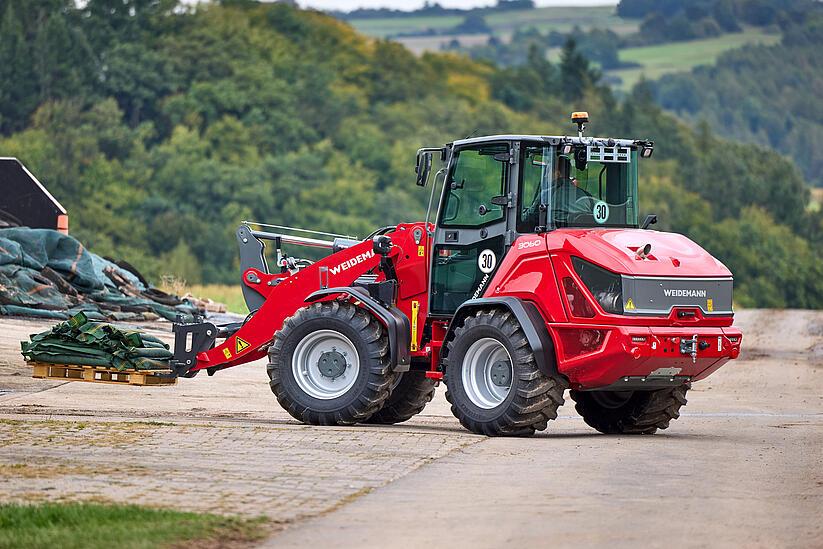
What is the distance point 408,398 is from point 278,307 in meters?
1.87

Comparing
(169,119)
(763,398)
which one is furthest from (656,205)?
(763,398)

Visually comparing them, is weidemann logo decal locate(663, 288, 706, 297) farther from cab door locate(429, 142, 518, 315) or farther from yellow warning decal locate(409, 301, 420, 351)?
yellow warning decal locate(409, 301, 420, 351)

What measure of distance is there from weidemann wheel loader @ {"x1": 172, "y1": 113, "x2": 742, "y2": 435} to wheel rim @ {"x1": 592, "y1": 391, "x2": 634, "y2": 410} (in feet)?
0.06

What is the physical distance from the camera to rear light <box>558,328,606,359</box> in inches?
655

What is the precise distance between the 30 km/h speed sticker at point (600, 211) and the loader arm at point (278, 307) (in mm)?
2707

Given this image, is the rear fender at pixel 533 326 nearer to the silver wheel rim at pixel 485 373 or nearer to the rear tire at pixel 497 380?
the rear tire at pixel 497 380

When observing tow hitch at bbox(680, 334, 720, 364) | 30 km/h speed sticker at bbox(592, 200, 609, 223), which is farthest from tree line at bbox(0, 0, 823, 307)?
tow hitch at bbox(680, 334, 720, 364)

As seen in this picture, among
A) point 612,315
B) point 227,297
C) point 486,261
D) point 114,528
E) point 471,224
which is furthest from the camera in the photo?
point 227,297

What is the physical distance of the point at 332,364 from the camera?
18.2 metres

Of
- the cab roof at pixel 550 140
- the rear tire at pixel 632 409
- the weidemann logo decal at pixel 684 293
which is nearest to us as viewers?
the weidemann logo decal at pixel 684 293

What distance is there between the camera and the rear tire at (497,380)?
16766 millimetres

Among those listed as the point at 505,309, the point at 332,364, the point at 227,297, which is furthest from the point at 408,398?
the point at 227,297

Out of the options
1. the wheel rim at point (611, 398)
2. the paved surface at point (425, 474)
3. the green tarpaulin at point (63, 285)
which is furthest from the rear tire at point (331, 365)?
the green tarpaulin at point (63, 285)

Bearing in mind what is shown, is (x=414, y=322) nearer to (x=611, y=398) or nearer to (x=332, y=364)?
(x=332, y=364)
